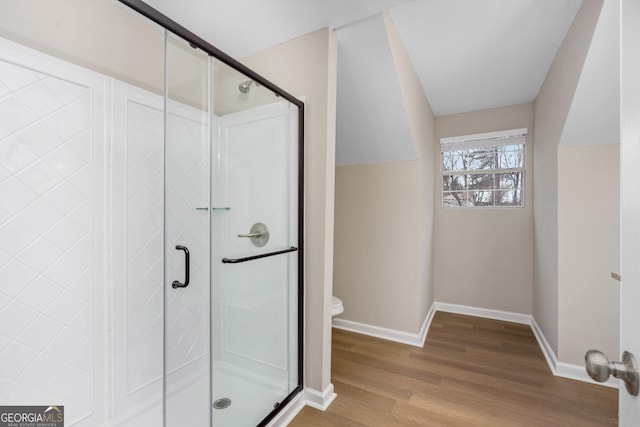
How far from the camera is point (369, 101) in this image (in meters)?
2.34

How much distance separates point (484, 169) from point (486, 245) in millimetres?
935

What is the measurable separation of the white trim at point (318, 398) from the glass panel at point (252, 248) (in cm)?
12

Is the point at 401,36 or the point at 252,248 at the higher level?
the point at 401,36

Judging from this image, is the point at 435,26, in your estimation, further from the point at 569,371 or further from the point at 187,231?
the point at 569,371

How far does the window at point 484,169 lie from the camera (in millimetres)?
3371

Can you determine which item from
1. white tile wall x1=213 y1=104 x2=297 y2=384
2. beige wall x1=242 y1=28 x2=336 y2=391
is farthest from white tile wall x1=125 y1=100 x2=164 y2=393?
beige wall x1=242 y1=28 x2=336 y2=391

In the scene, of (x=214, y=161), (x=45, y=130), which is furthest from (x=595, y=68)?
(x=45, y=130)

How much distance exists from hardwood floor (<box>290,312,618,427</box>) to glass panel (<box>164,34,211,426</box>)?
0.77 m

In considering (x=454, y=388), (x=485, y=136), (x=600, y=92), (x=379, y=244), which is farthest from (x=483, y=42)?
(x=454, y=388)

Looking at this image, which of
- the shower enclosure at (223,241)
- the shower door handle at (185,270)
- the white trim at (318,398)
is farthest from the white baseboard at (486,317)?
the shower door handle at (185,270)

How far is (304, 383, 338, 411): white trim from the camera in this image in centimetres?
182

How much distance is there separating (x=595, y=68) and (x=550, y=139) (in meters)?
0.90

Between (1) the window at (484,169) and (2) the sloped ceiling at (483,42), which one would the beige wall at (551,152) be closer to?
(2) the sloped ceiling at (483,42)

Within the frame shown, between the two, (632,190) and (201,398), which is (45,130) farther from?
(632,190)
